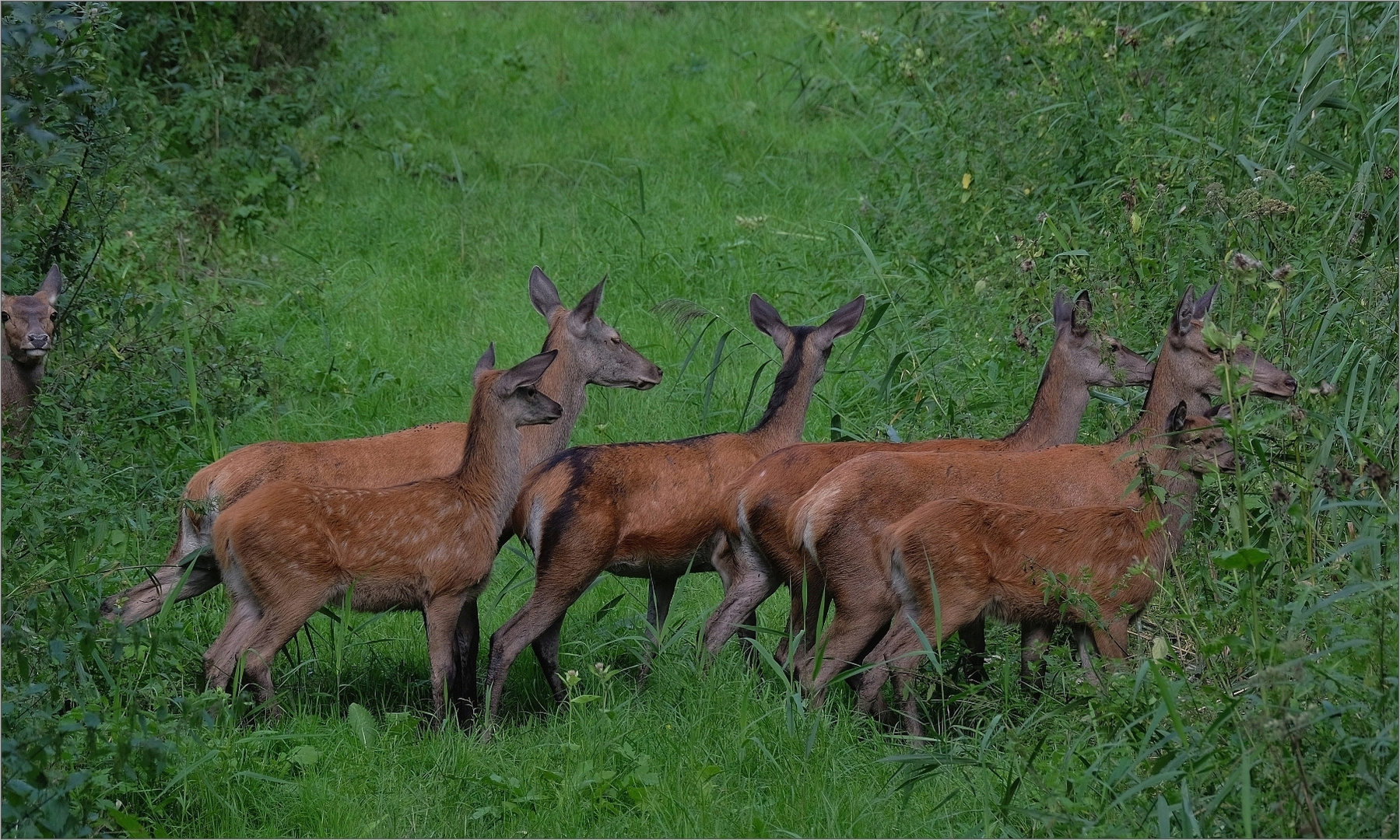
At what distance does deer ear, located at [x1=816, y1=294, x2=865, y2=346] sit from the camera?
730cm

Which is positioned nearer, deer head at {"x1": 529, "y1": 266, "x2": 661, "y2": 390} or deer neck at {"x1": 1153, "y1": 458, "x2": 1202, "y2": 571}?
deer neck at {"x1": 1153, "y1": 458, "x2": 1202, "y2": 571}

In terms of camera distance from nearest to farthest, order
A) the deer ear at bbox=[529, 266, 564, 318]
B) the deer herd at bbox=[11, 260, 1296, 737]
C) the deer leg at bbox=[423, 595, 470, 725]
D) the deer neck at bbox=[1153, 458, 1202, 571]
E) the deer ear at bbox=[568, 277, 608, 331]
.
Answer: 1. the deer herd at bbox=[11, 260, 1296, 737]
2. the deer neck at bbox=[1153, 458, 1202, 571]
3. the deer leg at bbox=[423, 595, 470, 725]
4. the deer ear at bbox=[568, 277, 608, 331]
5. the deer ear at bbox=[529, 266, 564, 318]

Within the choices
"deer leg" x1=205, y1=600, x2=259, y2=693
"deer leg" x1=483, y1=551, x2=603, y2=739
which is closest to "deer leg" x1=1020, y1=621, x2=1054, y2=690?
"deer leg" x1=483, y1=551, x2=603, y2=739

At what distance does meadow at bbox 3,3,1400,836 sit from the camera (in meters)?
4.69

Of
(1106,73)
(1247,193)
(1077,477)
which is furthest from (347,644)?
(1106,73)

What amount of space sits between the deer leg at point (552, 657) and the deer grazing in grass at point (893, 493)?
96cm

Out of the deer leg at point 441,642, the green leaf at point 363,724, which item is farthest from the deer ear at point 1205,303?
the green leaf at point 363,724

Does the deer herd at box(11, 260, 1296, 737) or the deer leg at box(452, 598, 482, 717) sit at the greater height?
the deer herd at box(11, 260, 1296, 737)

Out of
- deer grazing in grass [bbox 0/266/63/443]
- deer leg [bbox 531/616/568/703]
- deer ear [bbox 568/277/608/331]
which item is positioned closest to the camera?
deer leg [bbox 531/616/568/703]

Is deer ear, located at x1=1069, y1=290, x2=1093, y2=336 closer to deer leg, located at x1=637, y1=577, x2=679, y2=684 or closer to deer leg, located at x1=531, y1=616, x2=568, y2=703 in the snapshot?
deer leg, located at x1=637, y1=577, x2=679, y2=684

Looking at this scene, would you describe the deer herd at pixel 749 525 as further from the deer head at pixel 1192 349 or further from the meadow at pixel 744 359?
the meadow at pixel 744 359

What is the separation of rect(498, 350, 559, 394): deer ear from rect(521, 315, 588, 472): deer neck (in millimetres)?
791

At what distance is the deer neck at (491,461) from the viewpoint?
6.30 meters

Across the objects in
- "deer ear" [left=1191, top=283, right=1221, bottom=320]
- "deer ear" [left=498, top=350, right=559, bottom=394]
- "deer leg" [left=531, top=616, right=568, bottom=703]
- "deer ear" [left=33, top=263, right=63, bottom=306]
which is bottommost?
"deer leg" [left=531, top=616, right=568, bottom=703]
